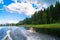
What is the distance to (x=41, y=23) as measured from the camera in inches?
86.5

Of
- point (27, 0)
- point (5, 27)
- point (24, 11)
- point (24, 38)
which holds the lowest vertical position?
point (24, 38)

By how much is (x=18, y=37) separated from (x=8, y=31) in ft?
0.47

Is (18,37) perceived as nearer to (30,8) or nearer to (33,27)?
(33,27)

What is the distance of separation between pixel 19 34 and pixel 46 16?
15.7 inches

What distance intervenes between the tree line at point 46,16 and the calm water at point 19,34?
0.36 ft

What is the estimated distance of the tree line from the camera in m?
2.21

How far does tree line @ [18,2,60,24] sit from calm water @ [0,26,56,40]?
0.11 metres

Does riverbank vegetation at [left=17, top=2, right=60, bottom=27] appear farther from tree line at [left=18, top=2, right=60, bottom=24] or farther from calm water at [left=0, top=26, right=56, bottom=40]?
calm water at [left=0, top=26, right=56, bottom=40]

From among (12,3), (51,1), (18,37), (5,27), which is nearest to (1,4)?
(12,3)

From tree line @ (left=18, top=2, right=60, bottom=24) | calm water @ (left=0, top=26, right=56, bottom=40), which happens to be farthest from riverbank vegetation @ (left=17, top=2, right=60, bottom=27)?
calm water @ (left=0, top=26, right=56, bottom=40)

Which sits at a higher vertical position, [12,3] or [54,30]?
[12,3]

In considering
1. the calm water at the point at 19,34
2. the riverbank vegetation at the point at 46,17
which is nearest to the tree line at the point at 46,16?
the riverbank vegetation at the point at 46,17

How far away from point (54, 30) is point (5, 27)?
59 centimetres

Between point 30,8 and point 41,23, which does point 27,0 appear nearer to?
point 30,8
